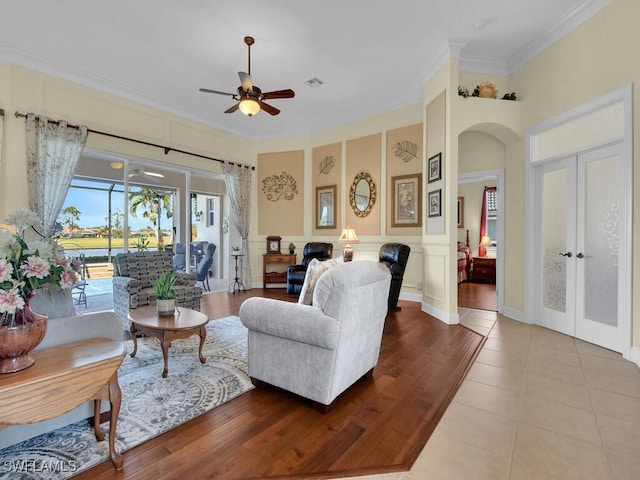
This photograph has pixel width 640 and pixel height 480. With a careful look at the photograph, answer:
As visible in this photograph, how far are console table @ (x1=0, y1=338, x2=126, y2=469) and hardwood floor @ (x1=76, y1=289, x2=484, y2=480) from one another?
282 millimetres

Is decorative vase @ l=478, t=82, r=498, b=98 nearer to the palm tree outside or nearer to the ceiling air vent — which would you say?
the ceiling air vent

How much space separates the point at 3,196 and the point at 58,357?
140 inches

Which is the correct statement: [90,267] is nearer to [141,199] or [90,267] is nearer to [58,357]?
[141,199]

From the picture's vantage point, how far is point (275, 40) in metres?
3.59

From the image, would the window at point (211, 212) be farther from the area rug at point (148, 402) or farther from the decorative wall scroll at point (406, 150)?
the decorative wall scroll at point (406, 150)

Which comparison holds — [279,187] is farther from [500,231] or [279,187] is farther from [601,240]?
[601,240]

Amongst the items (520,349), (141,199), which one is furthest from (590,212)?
(141,199)

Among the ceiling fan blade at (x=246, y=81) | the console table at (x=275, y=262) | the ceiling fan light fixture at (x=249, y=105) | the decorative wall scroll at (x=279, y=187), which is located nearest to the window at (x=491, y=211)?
the decorative wall scroll at (x=279, y=187)

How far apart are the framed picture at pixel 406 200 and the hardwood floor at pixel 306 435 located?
2926mm

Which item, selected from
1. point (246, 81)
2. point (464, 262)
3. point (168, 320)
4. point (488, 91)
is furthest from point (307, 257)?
point (488, 91)

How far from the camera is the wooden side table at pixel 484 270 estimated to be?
7.09m

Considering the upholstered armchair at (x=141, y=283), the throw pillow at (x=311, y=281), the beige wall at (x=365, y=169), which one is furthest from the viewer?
the beige wall at (x=365, y=169)

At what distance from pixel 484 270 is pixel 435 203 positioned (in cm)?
392

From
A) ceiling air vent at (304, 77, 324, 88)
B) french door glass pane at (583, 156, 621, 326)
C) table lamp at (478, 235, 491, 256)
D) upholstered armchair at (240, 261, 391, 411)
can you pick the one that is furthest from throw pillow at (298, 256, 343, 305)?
table lamp at (478, 235, 491, 256)
